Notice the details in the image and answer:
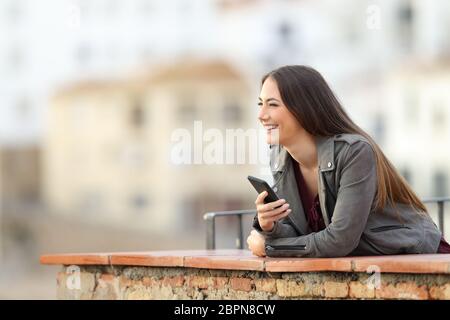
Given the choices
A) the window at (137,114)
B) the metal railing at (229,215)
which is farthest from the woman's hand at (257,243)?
the window at (137,114)

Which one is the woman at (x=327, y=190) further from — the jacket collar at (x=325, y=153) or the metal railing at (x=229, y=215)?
the metal railing at (x=229, y=215)

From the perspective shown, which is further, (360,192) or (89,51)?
(89,51)

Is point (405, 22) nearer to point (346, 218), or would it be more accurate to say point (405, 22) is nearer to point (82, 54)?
point (82, 54)

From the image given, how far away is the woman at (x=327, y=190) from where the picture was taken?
5.62 m

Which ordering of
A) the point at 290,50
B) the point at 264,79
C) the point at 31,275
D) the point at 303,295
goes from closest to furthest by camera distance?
the point at 303,295 → the point at 264,79 → the point at 290,50 → the point at 31,275

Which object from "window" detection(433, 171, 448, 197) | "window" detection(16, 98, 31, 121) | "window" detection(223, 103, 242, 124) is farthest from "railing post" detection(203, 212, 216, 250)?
"window" detection(16, 98, 31, 121)

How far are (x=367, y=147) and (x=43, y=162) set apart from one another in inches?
2785

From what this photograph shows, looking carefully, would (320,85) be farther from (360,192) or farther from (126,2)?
(126,2)

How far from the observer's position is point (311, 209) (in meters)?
5.98

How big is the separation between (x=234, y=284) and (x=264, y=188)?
539mm

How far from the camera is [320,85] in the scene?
228 inches

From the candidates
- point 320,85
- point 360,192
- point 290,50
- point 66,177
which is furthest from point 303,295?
point 66,177

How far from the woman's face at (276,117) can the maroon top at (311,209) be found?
0.72ft

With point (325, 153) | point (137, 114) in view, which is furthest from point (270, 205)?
point (137, 114)
